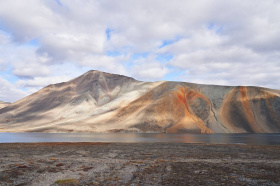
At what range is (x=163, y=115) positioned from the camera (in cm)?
12431

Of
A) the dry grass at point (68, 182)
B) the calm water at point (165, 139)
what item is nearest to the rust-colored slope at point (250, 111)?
the calm water at point (165, 139)

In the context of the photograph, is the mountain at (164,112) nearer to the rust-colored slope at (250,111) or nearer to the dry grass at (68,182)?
the rust-colored slope at (250,111)

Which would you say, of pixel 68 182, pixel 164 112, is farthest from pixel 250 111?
pixel 68 182

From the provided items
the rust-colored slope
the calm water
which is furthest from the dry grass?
the rust-colored slope

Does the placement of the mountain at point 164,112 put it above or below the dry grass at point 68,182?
above

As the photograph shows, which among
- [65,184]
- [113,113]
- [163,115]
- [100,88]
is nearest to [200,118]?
[163,115]

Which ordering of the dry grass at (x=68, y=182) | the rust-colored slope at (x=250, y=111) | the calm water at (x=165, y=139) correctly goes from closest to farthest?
the dry grass at (x=68, y=182)
the calm water at (x=165, y=139)
the rust-colored slope at (x=250, y=111)

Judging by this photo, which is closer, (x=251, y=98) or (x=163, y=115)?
(x=163, y=115)

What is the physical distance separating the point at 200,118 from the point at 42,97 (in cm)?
12497

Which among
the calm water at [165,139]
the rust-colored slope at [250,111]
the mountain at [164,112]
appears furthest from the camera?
the rust-colored slope at [250,111]

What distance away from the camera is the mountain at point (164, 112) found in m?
119

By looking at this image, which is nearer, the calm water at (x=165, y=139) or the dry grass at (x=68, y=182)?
the dry grass at (x=68, y=182)

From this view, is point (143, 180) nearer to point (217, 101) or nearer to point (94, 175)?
point (94, 175)

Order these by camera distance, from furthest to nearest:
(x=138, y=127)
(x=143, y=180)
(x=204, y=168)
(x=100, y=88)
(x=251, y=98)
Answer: (x=100, y=88) < (x=251, y=98) < (x=138, y=127) < (x=204, y=168) < (x=143, y=180)
